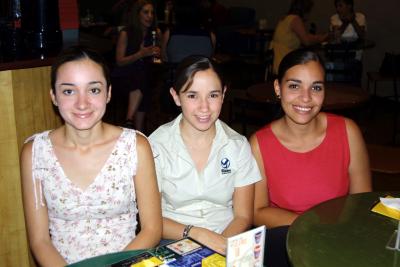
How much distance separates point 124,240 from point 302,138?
0.91 m

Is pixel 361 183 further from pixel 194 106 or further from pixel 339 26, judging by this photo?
pixel 339 26

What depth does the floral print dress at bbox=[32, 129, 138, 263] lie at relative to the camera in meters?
1.93

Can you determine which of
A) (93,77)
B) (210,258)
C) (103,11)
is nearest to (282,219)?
(210,258)

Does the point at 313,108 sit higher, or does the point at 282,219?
the point at 313,108

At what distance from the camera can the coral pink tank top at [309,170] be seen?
2244 millimetres

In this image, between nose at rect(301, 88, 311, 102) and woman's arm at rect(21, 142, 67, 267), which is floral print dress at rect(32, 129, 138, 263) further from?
nose at rect(301, 88, 311, 102)

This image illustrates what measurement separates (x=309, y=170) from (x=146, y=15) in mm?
3342

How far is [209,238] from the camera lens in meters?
1.98

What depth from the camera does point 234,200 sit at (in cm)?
217

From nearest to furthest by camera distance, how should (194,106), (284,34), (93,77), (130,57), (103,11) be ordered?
(93,77) → (194,106) → (130,57) → (284,34) → (103,11)

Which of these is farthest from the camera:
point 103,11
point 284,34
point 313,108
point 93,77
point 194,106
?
point 103,11

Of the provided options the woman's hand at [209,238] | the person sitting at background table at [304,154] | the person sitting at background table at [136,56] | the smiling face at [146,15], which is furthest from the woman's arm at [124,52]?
the woman's hand at [209,238]

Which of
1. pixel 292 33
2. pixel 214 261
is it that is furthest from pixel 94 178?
pixel 292 33

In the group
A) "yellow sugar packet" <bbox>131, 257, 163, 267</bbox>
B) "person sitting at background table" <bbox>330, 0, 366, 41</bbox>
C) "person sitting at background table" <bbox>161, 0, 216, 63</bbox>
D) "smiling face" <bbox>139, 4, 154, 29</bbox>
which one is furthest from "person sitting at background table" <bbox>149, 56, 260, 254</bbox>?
"person sitting at background table" <bbox>330, 0, 366, 41</bbox>
